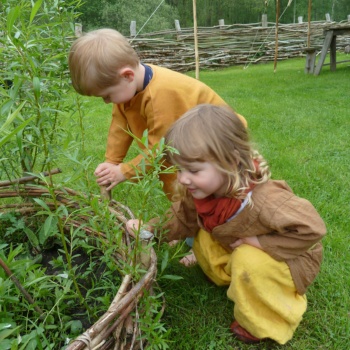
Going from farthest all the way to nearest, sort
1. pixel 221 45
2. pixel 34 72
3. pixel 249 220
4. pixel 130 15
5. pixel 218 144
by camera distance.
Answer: pixel 130 15 → pixel 221 45 → pixel 249 220 → pixel 218 144 → pixel 34 72

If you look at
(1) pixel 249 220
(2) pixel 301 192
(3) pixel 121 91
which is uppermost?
(3) pixel 121 91

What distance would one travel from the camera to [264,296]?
1.58m

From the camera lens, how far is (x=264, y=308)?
1.64m

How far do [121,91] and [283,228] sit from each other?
903 millimetres

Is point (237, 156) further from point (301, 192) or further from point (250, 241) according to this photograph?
point (301, 192)

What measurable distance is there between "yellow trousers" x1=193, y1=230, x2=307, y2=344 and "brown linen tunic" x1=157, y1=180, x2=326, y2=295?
0.04 meters

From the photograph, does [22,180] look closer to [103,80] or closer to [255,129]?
[103,80]

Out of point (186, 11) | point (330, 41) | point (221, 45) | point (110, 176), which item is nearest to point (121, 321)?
point (110, 176)

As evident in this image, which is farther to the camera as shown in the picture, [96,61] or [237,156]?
[96,61]

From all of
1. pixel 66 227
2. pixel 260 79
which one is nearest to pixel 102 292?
pixel 66 227

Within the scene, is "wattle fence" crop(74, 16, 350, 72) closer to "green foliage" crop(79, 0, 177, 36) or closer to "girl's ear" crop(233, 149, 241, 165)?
"green foliage" crop(79, 0, 177, 36)

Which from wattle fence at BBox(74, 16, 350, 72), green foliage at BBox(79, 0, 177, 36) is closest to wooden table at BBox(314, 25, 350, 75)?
wattle fence at BBox(74, 16, 350, 72)

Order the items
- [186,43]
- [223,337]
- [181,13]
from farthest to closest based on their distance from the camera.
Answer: [181,13] < [186,43] < [223,337]

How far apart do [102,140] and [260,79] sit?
4999 millimetres
